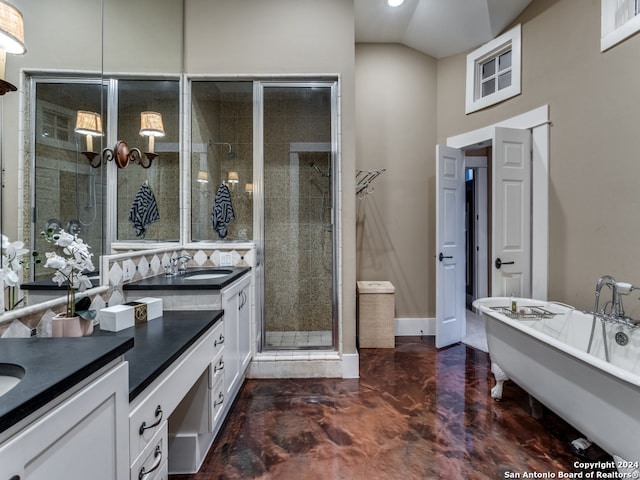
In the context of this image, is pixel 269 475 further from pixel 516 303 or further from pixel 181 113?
pixel 181 113

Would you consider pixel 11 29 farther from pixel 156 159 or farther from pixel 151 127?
pixel 156 159

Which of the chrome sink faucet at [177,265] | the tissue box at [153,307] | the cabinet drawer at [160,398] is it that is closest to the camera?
the cabinet drawer at [160,398]

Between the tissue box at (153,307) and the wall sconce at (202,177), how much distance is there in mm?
1425

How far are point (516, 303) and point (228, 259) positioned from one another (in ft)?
7.85

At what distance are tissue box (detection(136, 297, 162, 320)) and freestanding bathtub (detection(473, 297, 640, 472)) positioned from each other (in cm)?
216

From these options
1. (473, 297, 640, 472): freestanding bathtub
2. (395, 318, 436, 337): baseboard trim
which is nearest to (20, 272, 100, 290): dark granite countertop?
(473, 297, 640, 472): freestanding bathtub

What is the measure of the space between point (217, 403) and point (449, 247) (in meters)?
2.71

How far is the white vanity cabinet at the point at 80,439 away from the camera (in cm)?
60

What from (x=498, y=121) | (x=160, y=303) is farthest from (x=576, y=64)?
(x=160, y=303)

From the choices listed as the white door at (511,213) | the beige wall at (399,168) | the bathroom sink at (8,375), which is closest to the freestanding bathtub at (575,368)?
the white door at (511,213)

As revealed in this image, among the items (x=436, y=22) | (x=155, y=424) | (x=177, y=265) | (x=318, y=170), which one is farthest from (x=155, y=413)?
(x=436, y=22)

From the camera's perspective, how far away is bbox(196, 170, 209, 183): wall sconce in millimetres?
2871

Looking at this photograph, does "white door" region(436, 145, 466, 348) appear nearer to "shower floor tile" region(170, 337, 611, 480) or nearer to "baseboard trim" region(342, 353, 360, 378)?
"shower floor tile" region(170, 337, 611, 480)

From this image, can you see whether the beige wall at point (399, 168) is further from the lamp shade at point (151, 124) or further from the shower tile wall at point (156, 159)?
the lamp shade at point (151, 124)
